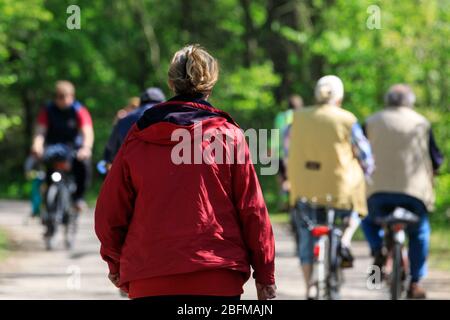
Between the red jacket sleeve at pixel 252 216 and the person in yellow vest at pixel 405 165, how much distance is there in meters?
5.07

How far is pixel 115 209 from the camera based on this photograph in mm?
5645

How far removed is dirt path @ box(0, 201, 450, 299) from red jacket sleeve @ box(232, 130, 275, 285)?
18.1 ft

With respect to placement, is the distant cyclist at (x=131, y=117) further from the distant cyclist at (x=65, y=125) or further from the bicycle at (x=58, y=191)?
the bicycle at (x=58, y=191)

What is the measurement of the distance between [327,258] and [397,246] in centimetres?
60

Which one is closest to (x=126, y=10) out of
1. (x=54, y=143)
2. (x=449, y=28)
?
(x=449, y=28)

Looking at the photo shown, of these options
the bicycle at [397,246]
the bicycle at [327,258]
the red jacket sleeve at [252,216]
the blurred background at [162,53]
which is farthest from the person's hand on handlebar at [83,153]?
the red jacket sleeve at [252,216]

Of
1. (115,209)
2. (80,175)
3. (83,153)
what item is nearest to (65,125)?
(83,153)

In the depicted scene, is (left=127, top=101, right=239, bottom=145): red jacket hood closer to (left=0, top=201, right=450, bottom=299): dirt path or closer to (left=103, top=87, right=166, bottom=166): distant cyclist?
(left=103, top=87, right=166, bottom=166): distant cyclist

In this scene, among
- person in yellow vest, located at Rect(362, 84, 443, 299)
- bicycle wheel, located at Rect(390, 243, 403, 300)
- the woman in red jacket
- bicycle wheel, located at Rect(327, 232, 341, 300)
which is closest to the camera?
the woman in red jacket

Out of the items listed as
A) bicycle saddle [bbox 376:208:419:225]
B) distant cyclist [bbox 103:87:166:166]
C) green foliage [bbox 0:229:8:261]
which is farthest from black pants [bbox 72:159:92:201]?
bicycle saddle [bbox 376:208:419:225]

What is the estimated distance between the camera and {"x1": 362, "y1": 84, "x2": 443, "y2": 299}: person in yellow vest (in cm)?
1052

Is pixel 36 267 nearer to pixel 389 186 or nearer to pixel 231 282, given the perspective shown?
pixel 389 186

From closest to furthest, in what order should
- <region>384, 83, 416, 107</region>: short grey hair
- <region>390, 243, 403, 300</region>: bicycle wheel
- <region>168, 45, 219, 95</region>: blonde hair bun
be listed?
<region>168, 45, 219, 95</region>: blonde hair bun < <region>390, 243, 403, 300</region>: bicycle wheel < <region>384, 83, 416, 107</region>: short grey hair
